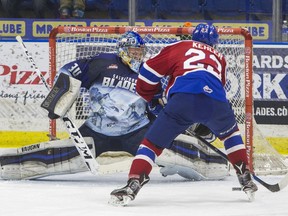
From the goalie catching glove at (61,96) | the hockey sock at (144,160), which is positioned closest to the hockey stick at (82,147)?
the goalie catching glove at (61,96)

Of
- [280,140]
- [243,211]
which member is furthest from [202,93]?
[280,140]

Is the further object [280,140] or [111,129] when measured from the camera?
[280,140]

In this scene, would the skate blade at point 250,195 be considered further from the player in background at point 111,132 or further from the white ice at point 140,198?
the player in background at point 111,132

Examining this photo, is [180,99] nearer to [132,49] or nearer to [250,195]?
[250,195]

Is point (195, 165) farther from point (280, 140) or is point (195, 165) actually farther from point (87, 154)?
point (280, 140)

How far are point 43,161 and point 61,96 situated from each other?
56 cm

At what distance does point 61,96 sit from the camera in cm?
539

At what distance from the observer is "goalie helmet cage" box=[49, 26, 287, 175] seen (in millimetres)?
6105

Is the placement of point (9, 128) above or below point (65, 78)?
below

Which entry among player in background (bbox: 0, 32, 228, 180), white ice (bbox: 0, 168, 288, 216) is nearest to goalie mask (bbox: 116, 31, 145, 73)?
player in background (bbox: 0, 32, 228, 180)

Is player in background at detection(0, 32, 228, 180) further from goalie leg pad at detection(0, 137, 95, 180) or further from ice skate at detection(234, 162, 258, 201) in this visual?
ice skate at detection(234, 162, 258, 201)

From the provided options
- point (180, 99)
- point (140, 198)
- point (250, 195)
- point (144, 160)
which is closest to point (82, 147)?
point (140, 198)

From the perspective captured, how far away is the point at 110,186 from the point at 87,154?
251 mm

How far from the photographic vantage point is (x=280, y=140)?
7.59m
